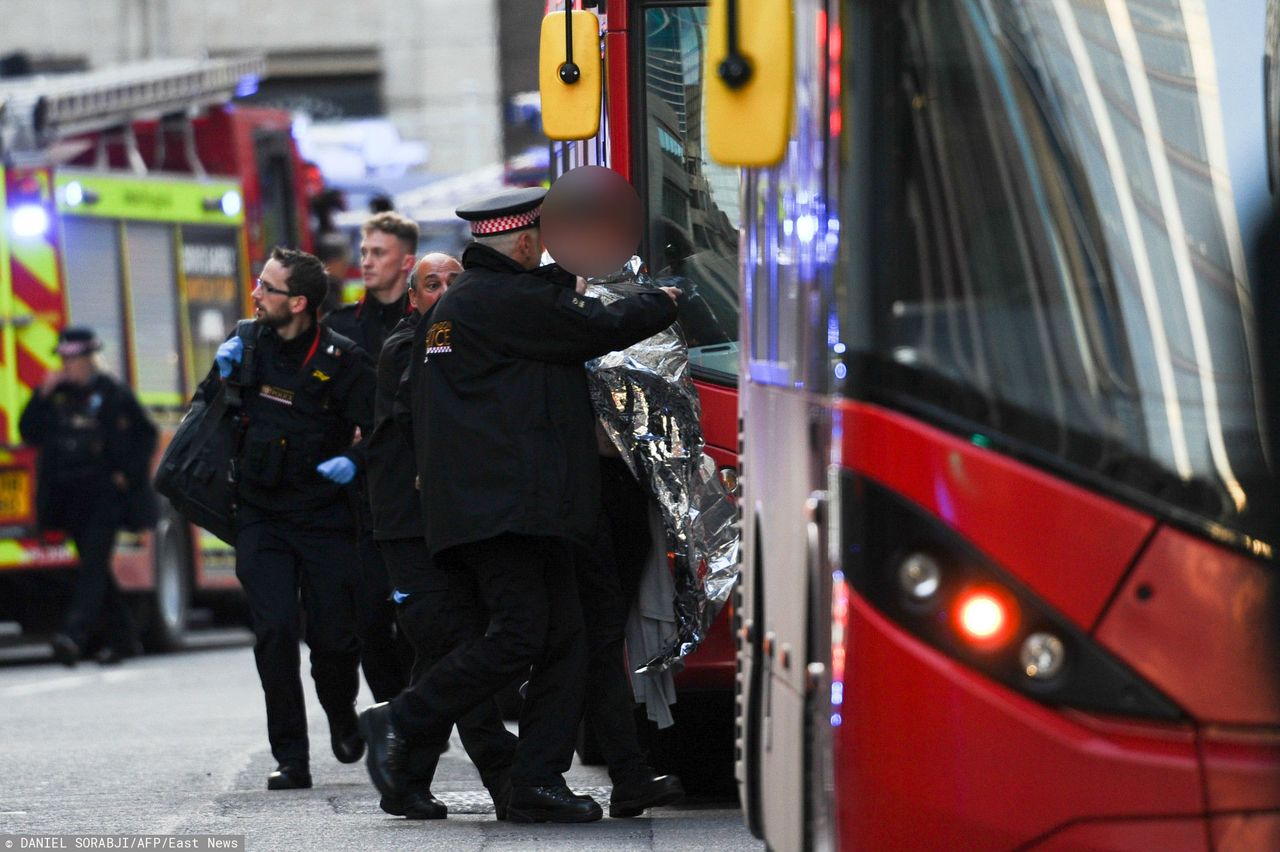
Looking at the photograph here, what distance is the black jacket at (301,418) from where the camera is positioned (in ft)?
Answer: 27.9

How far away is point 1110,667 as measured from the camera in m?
4.17

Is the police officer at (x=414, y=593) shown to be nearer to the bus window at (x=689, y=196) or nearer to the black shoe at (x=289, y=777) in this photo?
the bus window at (x=689, y=196)

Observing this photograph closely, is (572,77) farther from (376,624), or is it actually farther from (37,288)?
(37,288)

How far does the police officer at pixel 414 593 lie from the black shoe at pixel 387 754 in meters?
0.10

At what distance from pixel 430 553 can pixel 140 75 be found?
1094cm

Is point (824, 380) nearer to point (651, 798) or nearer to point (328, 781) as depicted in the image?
point (651, 798)

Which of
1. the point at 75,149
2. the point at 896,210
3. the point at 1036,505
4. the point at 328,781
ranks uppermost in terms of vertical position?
the point at 896,210

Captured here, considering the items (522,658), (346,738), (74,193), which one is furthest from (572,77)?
(74,193)

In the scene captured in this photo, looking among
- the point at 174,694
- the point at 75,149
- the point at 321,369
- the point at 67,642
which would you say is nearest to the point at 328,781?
the point at 321,369

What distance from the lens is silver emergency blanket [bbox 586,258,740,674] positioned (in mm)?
7234

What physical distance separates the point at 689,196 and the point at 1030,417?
3.39 metres

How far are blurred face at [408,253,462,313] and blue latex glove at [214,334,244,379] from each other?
2.80ft

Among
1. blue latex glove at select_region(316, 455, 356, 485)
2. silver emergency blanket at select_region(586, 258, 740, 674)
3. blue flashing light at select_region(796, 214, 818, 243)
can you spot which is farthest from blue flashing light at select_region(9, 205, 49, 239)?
blue flashing light at select_region(796, 214, 818, 243)

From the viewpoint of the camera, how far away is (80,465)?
601 inches
